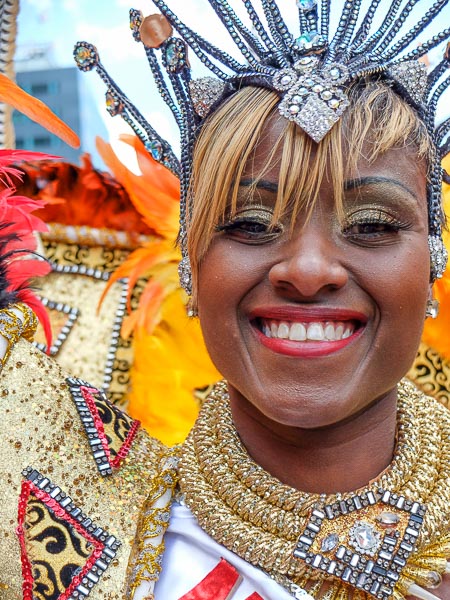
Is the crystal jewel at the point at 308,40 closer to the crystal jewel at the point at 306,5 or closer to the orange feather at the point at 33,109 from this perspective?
the crystal jewel at the point at 306,5

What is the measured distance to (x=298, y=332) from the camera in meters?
1.58

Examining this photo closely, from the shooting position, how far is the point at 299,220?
1.58 meters

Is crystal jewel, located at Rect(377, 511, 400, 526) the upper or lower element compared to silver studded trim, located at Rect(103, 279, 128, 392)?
lower

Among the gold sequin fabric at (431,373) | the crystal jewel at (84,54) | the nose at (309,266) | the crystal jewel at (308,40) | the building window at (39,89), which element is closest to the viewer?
the nose at (309,266)

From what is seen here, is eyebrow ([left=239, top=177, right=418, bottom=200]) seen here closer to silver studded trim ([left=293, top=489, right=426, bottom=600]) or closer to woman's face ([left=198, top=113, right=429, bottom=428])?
woman's face ([left=198, top=113, right=429, bottom=428])

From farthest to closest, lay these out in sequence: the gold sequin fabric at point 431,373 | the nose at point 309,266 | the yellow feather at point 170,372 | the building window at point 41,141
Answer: the building window at point 41,141
the yellow feather at point 170,372
the gold sequin fabric at point 431,373
the nose at point 309,266

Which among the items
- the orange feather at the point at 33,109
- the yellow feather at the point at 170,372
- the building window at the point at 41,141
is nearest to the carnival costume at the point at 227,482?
the orange feather at the point at 33,109

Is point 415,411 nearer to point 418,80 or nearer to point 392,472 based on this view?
point 392,472

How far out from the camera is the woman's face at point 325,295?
1568mm

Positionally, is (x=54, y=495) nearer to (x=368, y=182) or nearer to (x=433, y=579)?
(x=433, y=579)

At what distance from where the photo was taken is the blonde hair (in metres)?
1.57

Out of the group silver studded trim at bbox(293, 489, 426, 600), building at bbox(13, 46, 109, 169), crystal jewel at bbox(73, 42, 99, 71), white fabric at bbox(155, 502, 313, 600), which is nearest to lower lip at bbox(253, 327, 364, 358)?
silver studded trim at bbox(293, 489, 426, 600)

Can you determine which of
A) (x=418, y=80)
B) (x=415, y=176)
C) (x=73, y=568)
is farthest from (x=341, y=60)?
(x=73, y=568)

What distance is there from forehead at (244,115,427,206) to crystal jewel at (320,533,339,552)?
0.69m
